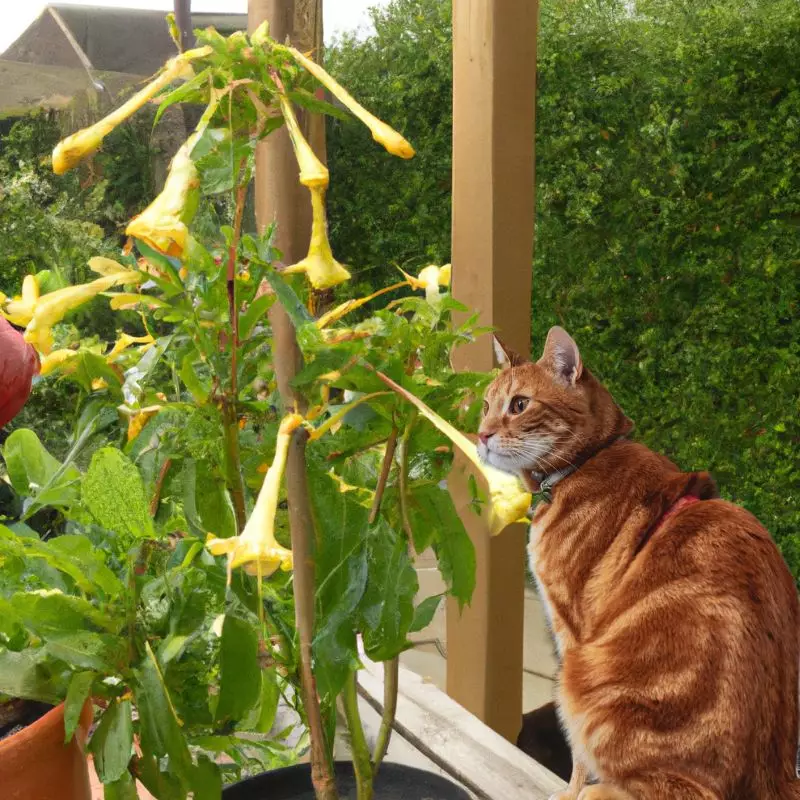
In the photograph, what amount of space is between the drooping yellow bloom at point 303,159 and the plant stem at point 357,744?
38 cm

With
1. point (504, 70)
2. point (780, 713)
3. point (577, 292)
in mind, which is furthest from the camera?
point (577, 292)

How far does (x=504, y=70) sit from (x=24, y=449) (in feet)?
2.53

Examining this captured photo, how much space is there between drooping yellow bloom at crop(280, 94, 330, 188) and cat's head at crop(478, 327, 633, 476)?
392 millimetres

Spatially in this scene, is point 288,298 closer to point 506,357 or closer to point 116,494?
point 116,494

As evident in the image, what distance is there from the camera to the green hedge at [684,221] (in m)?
2.45

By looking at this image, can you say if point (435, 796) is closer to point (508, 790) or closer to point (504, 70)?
point (508, 790)

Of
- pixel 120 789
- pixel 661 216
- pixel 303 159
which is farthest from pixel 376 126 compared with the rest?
pixel 661 216

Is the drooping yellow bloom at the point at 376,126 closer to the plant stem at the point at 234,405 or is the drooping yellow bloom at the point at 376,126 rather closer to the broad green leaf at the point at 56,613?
the plant stem at the point at 234,405

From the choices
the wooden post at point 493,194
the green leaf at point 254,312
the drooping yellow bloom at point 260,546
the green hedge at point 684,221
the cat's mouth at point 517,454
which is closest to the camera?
the drooping yellow bloom at point 260,546

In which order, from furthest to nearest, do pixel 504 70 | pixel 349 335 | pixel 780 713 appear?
pixel 504 70
pixel 780 713
pixel 349 335

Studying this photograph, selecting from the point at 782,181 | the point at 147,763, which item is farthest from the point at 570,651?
the point at 782,181

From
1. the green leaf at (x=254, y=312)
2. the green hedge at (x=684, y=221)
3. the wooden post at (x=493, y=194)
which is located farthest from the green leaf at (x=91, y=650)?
the green hedge at (x=684, y=221)

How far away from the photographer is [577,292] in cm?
271

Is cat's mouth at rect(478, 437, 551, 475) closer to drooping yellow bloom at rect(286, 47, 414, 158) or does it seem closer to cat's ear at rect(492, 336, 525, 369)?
cat's ear at rect(492, 336, 525, 369)
